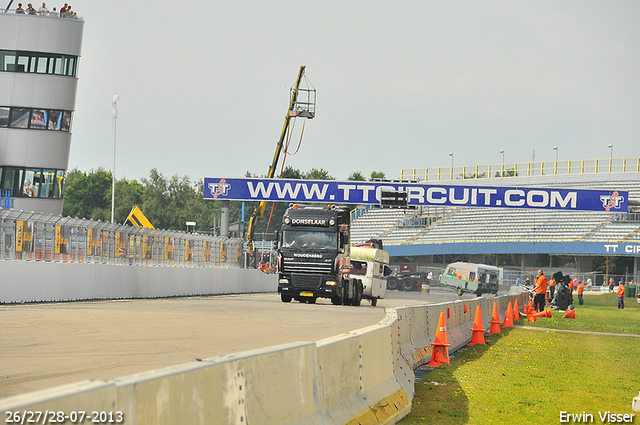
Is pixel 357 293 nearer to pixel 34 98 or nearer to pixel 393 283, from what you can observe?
pixel 34 98

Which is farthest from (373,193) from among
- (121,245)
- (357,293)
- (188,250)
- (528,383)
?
(528,383)

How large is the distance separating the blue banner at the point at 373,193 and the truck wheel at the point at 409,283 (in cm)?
1843

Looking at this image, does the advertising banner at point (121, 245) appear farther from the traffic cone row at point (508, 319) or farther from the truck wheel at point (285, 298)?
the traffic cone row at point (508, 319)

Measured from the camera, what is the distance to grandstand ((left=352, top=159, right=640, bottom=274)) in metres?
72.1

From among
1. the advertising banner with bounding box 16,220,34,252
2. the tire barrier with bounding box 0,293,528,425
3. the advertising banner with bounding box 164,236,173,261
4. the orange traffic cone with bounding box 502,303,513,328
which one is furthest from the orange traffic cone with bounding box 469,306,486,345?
the advertising banner with bounding box 164,236,173,261

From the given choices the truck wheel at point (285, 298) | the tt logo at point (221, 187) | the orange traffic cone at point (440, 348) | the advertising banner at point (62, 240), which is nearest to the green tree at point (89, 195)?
the tt logo at point (221, 187)

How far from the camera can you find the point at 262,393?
5.23 m

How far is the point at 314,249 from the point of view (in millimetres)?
30594

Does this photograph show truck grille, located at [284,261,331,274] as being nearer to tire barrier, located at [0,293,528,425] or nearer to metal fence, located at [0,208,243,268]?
metal fence, located at [0,208,243,268]

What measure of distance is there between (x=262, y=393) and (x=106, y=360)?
6519 mm

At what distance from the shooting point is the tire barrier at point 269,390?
139 inches

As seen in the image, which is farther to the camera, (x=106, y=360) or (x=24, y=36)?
(x=24, y=36)

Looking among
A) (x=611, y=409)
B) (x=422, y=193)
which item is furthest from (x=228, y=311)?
(x=422, y=193)

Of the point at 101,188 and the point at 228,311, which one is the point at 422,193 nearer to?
the point at 228,311
